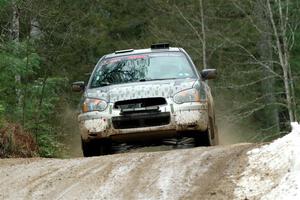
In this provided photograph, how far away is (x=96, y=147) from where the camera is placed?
10094mm

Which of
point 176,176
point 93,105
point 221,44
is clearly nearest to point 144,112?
point 93,105

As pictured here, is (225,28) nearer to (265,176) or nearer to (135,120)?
(135,120)

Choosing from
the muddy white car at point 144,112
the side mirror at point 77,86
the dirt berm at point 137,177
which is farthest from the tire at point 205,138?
the side mirror at point 77,86

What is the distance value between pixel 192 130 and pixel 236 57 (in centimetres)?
2165

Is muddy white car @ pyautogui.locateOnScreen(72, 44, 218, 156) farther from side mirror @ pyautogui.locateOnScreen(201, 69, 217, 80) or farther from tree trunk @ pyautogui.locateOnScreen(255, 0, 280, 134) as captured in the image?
tree trunk @ pyautogui.locateOnScreen(255, 0, 280, 134)

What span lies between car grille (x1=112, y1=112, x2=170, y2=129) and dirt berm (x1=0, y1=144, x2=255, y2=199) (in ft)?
3.84

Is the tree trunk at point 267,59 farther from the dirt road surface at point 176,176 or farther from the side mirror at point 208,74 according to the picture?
the dirt road surface at point 176,176

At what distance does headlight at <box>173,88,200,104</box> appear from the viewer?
9562mm

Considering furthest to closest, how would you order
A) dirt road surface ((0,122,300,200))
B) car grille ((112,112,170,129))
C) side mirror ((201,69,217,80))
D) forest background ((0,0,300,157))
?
forest background ((0,0,300,157)) < side mirror ((201,69,217,80)) < car grille ((112,112,170,129)) < dirt road surface ((0,122,300,200))

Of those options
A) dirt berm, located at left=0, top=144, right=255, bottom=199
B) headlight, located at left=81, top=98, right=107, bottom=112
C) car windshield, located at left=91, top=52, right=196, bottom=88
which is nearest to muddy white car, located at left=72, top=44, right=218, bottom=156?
headlight, located at left=81, top=98, right=107, bottom=112

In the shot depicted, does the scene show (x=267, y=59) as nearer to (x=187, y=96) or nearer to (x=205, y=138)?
(x=205, y=138)

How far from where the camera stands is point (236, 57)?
31.0 m

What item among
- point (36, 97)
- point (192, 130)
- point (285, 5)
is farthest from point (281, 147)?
point (285, 5)

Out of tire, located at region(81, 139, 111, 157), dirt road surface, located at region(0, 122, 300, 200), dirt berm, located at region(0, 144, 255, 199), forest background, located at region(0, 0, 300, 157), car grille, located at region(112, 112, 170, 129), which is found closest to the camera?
dirt road surface, located at region(0, 122, 300, 200)
